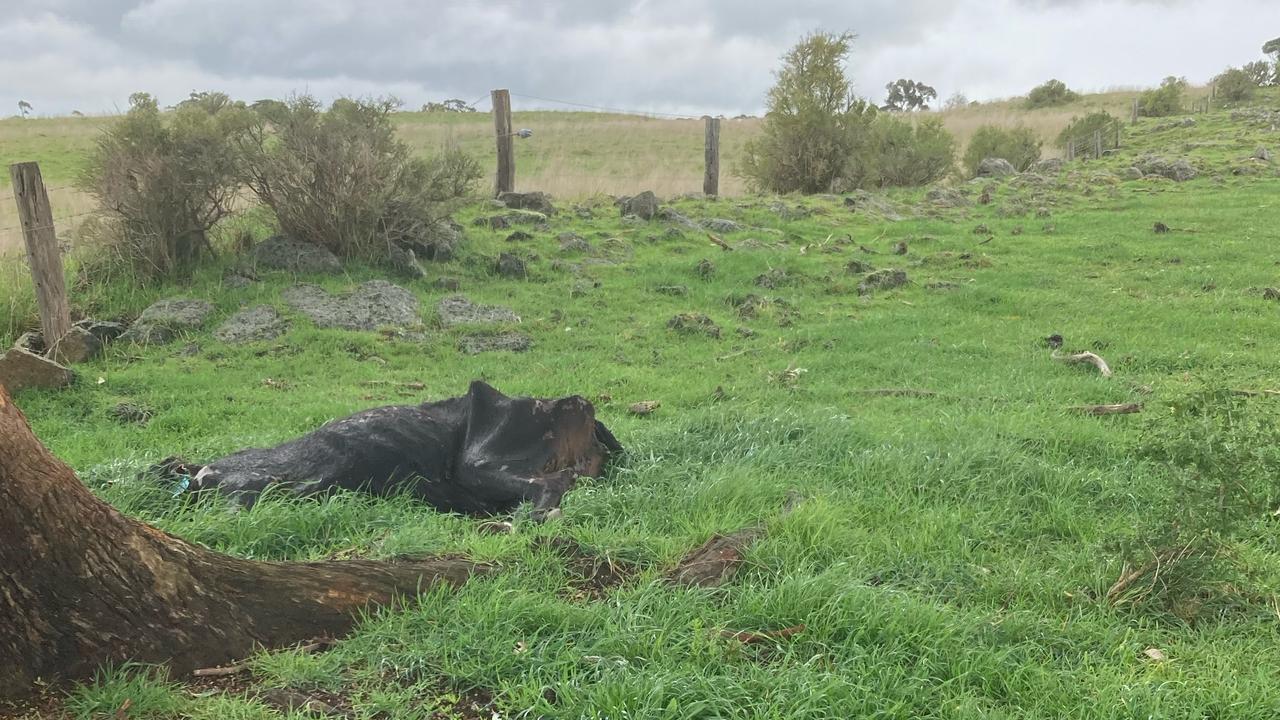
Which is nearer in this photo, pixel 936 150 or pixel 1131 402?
pixel 1131 402

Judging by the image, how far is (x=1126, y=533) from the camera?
398cm

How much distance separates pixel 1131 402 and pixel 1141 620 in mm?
3616

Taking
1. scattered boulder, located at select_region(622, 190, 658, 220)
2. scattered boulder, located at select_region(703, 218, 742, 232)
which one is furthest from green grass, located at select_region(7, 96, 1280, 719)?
scattered boulder, located at select_region(622, 190, 658, 220)

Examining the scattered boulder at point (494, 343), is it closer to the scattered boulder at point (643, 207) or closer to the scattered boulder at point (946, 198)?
the scattered boulder at point (643, 207)

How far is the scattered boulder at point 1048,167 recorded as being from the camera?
2152 cm

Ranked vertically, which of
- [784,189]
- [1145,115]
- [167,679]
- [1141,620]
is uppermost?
[1145,115]

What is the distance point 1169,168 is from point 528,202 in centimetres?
1557

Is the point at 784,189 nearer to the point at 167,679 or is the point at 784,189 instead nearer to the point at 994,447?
the point at 994,447

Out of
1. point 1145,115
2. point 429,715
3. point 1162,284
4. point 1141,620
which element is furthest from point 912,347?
point 1145,115

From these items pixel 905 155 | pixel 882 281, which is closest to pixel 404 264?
pixel 882 281

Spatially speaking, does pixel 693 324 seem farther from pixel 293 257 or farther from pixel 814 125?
pixel 814 125

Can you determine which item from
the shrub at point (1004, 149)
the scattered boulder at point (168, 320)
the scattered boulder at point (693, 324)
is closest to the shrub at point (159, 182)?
the scattered boulder at point (168, 320)

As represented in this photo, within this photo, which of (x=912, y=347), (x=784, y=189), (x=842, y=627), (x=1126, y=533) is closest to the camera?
(x=842, y=627)

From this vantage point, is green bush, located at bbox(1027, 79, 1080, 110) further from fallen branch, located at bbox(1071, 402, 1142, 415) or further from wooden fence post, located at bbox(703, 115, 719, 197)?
fallen branch, located at bbox(1071, 402, 1142, 415)
